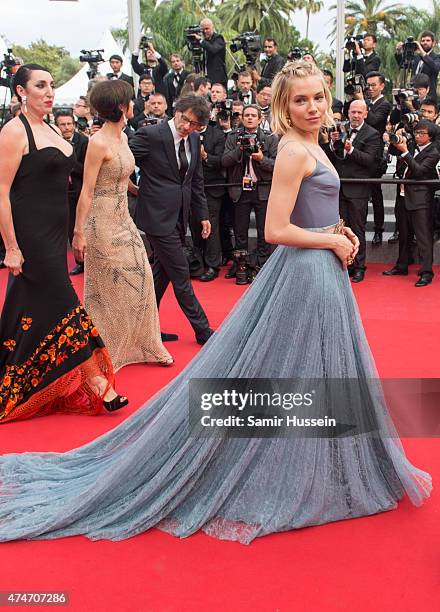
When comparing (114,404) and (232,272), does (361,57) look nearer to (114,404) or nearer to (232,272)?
(232,272)

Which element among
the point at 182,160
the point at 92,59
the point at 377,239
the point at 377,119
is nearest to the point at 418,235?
the point at 377,239

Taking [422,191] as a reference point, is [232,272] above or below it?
below

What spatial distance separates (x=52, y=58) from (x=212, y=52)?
57.1 m

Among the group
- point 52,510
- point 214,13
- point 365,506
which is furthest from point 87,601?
point 214,13

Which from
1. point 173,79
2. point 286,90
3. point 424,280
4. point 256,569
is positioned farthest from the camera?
point 173,79

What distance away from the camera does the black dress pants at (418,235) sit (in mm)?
6996

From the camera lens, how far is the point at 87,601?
238cm

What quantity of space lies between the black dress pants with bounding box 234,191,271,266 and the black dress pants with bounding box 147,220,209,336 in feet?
7.33

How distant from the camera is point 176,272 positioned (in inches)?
198

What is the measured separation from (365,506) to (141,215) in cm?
276

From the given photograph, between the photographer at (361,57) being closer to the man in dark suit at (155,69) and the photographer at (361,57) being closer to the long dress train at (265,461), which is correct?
the man in dark suit at (155,69)

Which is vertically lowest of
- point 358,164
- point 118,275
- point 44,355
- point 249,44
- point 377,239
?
point 377,239

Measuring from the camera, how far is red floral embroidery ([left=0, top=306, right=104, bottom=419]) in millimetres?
3891

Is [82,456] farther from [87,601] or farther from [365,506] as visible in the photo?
[365,506]
